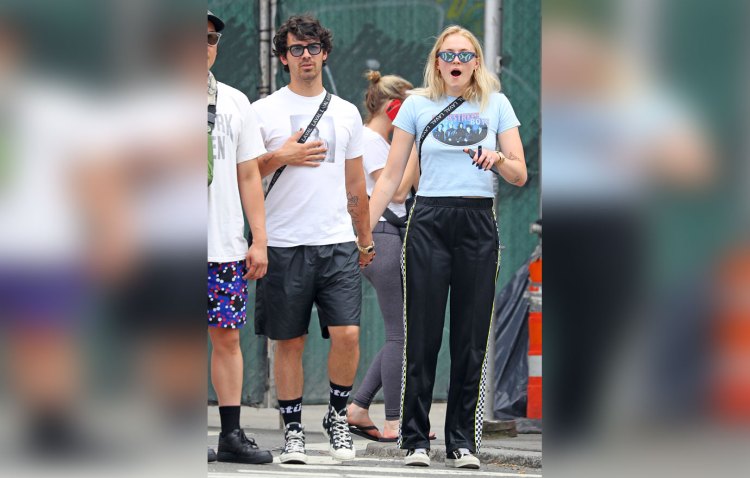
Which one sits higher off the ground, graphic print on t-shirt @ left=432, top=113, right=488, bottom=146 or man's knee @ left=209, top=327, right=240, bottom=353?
graphic print on t-shirt @ left=432, top=113, right=488, bottom=146

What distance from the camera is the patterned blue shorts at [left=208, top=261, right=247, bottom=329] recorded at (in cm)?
558

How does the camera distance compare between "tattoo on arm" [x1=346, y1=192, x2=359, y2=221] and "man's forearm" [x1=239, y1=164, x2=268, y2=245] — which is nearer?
"man's forearm" [x1=239, y1=164, x2=268, y2=245]

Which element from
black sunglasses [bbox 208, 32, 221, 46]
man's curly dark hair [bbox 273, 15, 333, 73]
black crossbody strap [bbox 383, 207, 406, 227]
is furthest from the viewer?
black crossbody strap [bbox 383, 207, 406, 227]

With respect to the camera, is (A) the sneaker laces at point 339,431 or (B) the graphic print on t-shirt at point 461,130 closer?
(B) the graphic print on t-shirt at point 461,130

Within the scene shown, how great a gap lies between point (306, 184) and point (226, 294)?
0.68 m

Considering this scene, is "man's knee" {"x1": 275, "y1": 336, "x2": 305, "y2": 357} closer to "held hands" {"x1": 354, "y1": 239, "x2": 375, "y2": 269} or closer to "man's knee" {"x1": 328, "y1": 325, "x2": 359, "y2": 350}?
"man's knee" {"x1": 328, "y1": 325, "x2": 359, "y2": 350}

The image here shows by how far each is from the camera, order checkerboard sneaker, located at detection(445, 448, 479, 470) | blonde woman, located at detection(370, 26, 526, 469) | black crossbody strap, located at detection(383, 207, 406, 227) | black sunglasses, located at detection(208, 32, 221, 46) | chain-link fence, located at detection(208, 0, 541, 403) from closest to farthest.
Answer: black sunglasses, located at detection(208, 32, 221, 46), blonde woman, located at detection(370, 26, 526, 469), checkerboard sneaker, located at detection(445, 448, 479, 470), black crossbody strap, located at detection(383, 207, 406, 227), chain-link fence, located at detection(208, 0, 541, 403)

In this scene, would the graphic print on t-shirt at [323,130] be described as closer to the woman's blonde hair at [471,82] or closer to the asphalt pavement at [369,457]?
the woman's blonde hair at [471,82]

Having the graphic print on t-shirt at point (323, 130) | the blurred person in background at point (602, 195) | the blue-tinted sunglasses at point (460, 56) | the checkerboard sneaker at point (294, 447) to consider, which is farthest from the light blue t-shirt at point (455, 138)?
the blurred person in background at point (602, 195)

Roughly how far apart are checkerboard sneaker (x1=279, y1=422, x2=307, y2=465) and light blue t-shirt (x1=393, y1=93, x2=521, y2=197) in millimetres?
1253

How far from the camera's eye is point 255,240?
18.7 ft

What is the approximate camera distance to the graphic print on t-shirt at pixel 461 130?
5699 millimetres

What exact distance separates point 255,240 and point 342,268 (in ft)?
1.60

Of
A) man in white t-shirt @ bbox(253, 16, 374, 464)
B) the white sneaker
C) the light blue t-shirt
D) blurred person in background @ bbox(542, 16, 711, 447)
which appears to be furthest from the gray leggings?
blurred person in background @ bbox(542, 16, 711, 447)
